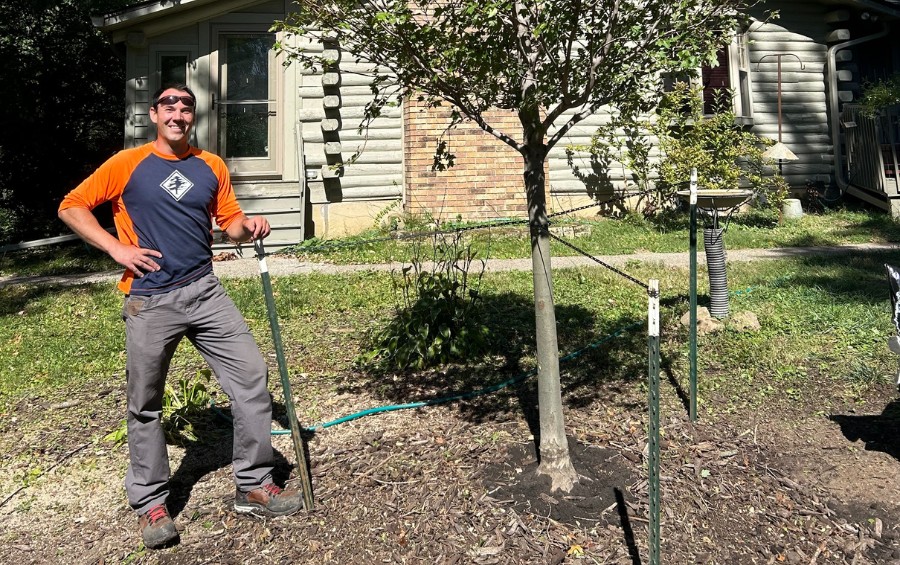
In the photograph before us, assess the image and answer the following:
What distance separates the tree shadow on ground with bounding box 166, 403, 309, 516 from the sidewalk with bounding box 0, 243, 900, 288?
4210mm

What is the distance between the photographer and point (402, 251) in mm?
10102

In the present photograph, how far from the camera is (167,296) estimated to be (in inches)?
133

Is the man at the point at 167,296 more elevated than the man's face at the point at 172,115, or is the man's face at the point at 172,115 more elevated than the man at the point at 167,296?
the man's face at the point at 172,115

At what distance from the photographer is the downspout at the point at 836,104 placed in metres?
13.9


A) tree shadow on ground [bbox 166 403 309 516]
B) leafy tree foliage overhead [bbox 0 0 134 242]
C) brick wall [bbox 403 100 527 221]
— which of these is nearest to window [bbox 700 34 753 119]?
brick wall [bbox 403 100 527 221]

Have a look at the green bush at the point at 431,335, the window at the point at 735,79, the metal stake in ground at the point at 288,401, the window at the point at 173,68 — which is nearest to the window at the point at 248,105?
the window at the point at 173,68

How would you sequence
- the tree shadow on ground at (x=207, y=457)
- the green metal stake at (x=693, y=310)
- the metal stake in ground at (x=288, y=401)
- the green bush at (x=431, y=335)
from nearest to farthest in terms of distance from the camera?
the metal stake in ground at (x=288, y=401), the tree shadow on ground at (x=207, y=457), the green metal stake at (x=693, y=310), the green bush at (x=431, y=335)

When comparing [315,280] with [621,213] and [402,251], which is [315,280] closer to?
[402,251]

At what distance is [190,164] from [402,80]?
1079 millimetres

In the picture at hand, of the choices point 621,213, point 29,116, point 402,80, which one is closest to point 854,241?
point 621,213

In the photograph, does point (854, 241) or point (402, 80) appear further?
point (854, 241)

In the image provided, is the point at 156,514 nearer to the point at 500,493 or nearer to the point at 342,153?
the point at 500,493

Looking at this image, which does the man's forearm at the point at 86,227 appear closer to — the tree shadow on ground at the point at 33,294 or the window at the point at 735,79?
the tree shadow on ground at the point at 33,294

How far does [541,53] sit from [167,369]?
7.25 ft
